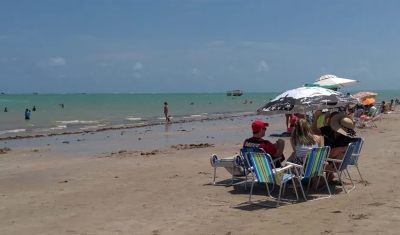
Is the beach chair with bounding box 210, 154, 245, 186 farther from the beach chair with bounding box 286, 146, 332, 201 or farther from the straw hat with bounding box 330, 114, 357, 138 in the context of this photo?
the straw hat with bounding box 330, 114, 357, 138

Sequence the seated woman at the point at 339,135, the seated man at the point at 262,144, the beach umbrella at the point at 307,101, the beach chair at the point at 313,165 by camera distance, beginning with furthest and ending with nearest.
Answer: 1. the beach umbrella at the point at 307,101
2. the seated woman at the point at 339,135
3. the seated man at the point at 262,144
4. the beach chair at the point at 313,165

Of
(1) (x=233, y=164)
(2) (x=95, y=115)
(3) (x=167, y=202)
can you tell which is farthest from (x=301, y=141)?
(2) (x=95, y=115)

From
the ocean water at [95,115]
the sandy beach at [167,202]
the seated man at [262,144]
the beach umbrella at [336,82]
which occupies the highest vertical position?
the beach umbrella at [336,82]

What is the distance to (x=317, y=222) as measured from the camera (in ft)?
18.2

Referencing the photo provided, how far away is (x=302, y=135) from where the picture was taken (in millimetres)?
6887

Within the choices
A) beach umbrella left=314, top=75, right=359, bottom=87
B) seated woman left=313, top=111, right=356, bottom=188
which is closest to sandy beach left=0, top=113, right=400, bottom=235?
seated woman left=313, top=111, right=356, bottom=188

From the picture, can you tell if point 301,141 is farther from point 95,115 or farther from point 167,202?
point 95,115

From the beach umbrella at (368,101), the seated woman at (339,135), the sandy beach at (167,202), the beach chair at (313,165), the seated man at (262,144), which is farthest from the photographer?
the beach umbrella at (368,101)

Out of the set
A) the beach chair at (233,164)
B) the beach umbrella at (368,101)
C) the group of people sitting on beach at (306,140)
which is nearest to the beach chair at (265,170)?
the group of people sitting on beach at (306,140)

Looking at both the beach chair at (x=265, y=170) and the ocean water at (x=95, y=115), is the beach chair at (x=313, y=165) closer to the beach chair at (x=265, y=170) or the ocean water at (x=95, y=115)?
the beach chair at (x=265, y=170)

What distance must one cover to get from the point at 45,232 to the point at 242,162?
3.32 metres

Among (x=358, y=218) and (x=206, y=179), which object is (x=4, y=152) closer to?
(x=206, y=179)

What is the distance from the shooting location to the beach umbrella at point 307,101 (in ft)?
25.6

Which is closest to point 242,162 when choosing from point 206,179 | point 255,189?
point 255,189
